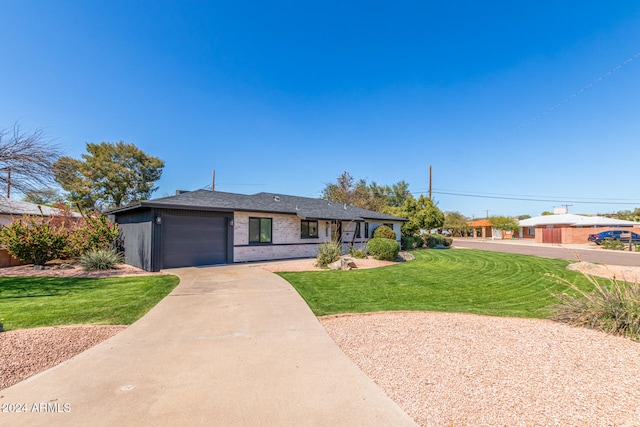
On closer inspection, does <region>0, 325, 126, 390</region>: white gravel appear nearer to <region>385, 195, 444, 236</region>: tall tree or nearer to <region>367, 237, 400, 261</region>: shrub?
<region>367, 237, 400, 261</region>: shrub

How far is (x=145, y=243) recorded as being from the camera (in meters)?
11.0

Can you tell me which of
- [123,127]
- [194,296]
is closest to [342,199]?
[123,127]

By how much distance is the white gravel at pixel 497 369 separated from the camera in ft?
7.95

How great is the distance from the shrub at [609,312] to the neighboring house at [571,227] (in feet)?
113

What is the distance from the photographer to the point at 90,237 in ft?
38.9

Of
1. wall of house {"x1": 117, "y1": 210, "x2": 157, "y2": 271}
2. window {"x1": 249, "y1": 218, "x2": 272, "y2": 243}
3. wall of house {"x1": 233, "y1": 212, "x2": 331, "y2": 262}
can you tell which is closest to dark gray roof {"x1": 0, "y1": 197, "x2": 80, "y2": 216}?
wall of house {"x1": 117, "y1": 210, "x2": 157, "y2": 271}

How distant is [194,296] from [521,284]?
10109 millimetres

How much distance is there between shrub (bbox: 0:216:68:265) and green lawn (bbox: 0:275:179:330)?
6.11ft

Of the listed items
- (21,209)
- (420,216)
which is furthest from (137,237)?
(420,216)

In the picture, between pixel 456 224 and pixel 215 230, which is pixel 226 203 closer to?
pixel 215 230

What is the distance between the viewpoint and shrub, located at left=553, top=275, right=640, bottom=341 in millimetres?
4449

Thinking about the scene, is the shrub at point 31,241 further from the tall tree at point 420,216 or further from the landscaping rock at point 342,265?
the tall tree at point 420,216

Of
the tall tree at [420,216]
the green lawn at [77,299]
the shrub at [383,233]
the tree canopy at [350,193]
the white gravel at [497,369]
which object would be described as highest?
the tree canopy at [350,193]

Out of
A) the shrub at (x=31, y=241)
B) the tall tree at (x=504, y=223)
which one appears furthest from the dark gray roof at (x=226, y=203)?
the tall tree at (x=504, y=223)
